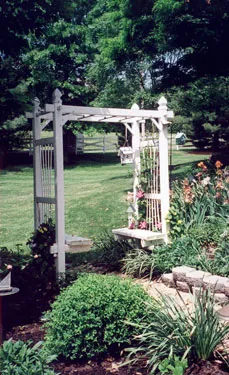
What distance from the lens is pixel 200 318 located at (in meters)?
3.32

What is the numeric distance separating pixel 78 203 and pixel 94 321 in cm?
830

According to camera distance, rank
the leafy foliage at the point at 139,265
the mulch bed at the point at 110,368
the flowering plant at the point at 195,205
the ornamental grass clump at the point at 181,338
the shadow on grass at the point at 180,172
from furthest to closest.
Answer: the shadow on grass at the point at 180,172 < the flowering plant at the point at 195,205 < the leafy foliage at the point at 139,265 < the ornamental grass clump at the point at 181,338 < the mulch bed at the point at 110,368

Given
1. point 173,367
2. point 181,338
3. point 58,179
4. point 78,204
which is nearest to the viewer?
point 173,367

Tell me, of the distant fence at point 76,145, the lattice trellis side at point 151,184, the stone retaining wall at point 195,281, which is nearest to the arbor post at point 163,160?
the lattice trellis side at point 151,184

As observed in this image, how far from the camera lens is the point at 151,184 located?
259 inches

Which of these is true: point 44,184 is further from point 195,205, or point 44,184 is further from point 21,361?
point 21,361

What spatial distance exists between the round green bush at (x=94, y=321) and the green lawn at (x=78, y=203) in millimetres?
3486

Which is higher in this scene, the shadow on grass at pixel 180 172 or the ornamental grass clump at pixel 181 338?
the shadow on grass at pixel 180 172

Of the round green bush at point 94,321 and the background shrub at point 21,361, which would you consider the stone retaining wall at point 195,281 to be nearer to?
the round green bush at point 94,321

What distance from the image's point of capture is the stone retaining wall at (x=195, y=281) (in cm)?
467

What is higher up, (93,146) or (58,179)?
(93,146)

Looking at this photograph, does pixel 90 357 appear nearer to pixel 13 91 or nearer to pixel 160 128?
pixel 13 91

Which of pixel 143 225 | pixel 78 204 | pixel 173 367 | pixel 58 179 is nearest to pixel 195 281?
pixel 143 225

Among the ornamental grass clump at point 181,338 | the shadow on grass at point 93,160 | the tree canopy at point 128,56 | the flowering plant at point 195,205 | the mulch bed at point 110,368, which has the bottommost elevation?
the mulch bed at point 110,368
